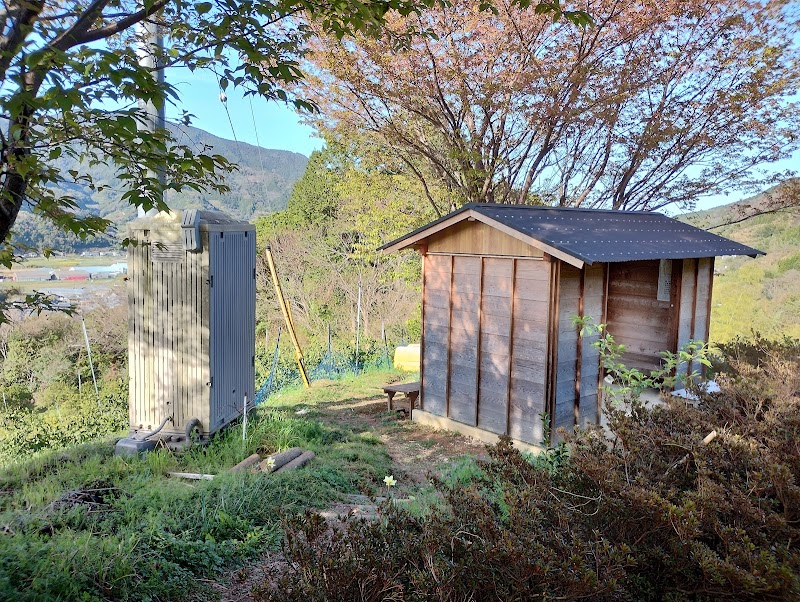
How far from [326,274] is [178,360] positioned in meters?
12.6

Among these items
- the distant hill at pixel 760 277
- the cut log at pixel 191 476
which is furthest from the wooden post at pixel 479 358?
the distant hill at pixel 760 277

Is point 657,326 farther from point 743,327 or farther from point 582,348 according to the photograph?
point 743,327

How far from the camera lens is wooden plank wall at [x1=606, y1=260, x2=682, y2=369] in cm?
835

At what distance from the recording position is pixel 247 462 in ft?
17.1

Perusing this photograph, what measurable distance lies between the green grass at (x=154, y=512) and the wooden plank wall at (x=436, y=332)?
1.86m

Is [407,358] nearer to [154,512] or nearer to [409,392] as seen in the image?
[409,392]

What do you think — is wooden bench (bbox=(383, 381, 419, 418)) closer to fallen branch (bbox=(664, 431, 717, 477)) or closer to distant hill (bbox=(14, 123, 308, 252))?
distant hill (bbox=(14, 123, 308, 252))

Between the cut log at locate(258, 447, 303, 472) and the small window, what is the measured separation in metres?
5.71

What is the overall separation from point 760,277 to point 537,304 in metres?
17.5

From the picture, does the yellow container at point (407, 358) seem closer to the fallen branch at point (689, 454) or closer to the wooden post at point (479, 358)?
the wooden post at point (479, 358)

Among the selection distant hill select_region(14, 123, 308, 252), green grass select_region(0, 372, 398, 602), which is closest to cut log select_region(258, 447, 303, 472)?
green grass select_region(0, 372, 398, 602)

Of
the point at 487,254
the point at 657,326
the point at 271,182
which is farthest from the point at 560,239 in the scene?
the point at 271,182

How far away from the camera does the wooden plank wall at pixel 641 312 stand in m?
8.35

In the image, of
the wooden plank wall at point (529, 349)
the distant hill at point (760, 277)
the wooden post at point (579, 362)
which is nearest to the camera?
the wooden plank wall at point (529, 349)
